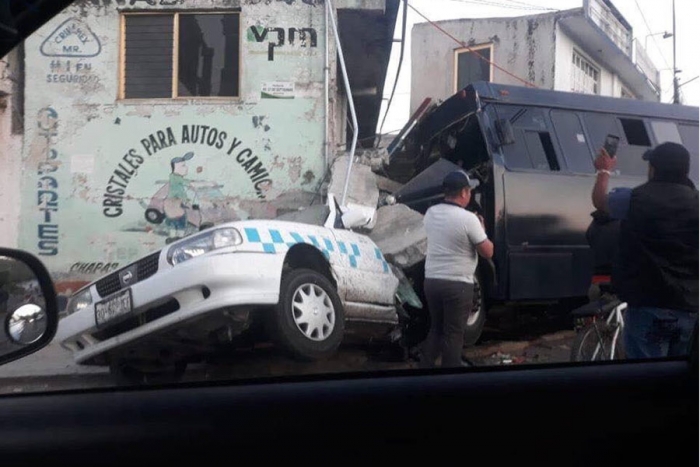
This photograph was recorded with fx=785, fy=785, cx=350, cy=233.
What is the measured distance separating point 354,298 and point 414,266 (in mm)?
154

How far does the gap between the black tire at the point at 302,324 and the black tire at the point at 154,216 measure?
299 mm

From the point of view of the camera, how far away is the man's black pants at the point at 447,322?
1728 mm

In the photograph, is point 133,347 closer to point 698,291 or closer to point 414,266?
point 414,266

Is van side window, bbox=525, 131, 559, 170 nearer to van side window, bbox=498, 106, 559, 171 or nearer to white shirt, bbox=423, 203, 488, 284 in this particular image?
van side window, bbox=498, 106, 559, 171

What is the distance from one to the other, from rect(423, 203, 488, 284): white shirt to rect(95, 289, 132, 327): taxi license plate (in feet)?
2.13

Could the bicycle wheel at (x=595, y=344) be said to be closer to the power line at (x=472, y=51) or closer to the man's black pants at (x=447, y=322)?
the man's black pants at (x=447, y=322)

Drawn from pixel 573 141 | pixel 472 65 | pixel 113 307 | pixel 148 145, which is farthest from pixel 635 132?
pixel 113 307

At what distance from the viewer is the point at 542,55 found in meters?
1.75

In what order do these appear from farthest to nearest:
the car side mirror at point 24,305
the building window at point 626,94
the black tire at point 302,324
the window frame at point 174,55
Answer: the building window at point 626,94 < the black tire at point 302,324 < the window frame at point 174,55 < the car side mirror at point 24,305

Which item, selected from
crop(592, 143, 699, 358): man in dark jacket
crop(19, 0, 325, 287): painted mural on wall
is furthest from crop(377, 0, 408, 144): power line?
crop(592, 143, 699, 358): man in dark jacket

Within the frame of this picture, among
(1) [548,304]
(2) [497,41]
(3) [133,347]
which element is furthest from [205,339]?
(2) [497,41]

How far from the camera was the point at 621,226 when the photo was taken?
1730 mm

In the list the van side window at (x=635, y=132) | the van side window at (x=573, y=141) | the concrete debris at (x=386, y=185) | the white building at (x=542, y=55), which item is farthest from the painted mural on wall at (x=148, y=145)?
the van side window at (x=635, y=132)

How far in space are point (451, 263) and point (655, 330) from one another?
0.48m
